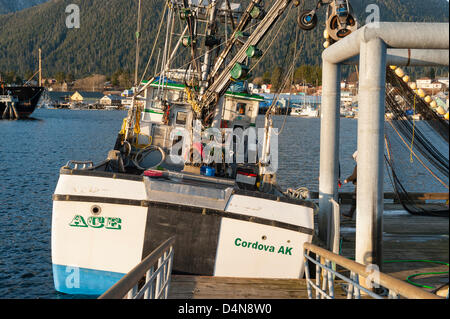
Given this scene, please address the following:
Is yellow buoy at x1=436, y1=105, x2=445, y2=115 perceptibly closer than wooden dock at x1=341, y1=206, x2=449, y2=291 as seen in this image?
Yes

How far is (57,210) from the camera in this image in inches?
346

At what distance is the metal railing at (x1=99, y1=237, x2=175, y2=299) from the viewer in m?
4.53

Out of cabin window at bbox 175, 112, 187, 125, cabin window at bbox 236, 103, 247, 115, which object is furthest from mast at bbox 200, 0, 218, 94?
cabin window at bbox 236, 103, 247, 115

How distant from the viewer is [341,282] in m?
8.64

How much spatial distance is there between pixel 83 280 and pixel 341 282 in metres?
4.91

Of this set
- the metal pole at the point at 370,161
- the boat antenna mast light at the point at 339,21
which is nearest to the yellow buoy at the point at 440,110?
the metal pole at the point at 370,161

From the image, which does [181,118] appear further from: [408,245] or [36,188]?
[36,188]

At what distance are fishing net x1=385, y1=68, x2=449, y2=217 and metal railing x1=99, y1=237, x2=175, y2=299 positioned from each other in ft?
12.2

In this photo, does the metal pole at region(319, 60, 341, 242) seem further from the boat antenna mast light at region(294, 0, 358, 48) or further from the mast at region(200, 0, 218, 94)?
the mast at region(200, 0, 218, 94)

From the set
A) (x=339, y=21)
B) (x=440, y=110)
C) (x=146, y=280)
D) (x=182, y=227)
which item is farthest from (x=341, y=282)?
(x=339, y=21)
